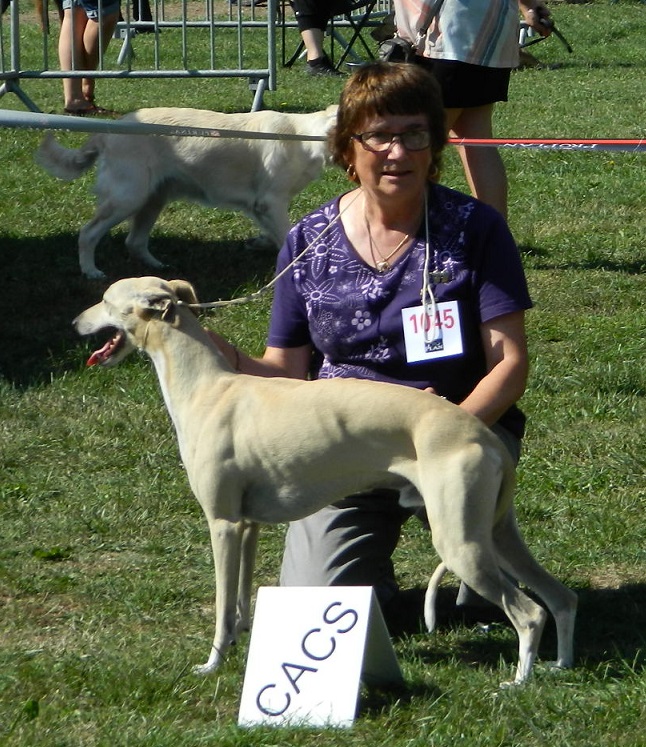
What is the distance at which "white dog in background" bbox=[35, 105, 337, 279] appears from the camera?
22.9ft

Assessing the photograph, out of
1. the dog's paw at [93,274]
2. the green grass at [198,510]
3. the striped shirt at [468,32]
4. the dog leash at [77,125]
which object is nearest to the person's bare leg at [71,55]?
the green grass at [198,510]

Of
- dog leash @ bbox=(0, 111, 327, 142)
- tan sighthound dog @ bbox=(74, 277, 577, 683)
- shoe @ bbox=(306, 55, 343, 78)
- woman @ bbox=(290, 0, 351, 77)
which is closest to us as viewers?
tan sighthound dog @ bbox=(74, 277, 577, 683)

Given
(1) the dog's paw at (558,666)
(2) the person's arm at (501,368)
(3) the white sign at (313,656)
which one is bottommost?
(1) the dog's paw at (558,666)

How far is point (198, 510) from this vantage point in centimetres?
445

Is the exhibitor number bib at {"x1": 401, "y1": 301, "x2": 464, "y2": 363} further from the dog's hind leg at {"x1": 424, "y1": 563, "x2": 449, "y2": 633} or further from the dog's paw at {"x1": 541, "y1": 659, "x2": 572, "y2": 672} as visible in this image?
the dog's paw at {"x1": 541, "y1": 659, "x2": 572, "y2": 672}

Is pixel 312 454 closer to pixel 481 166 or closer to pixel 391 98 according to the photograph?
pixel 391 98

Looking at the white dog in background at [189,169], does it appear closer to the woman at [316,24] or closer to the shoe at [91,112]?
the shoe at [91,112]

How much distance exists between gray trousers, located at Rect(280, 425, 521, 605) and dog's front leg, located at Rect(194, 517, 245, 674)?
0.39 m

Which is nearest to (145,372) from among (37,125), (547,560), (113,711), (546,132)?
(37,125)

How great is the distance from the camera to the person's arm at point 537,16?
703 centimetres

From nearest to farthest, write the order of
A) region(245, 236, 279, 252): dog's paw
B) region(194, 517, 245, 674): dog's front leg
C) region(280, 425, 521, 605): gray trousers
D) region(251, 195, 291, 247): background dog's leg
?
1. region(194, 517, 245, 674): dog's front leg
2. region(280, 425, 521, 605): gray trousers
3. region(251, 195, 291, 247): background dog's leg
4. region(245, 236, 279, 252): dog's paw

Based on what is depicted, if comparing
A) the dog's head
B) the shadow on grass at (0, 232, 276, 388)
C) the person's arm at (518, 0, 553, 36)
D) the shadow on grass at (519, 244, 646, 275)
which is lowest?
the shadow on grass at (0, 232, 276, 388)

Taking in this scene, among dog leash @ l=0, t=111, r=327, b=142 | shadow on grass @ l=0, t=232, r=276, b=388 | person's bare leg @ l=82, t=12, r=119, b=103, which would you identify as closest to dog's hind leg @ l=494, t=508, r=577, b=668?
dog leash @ l=0, t=111, r=327, b=142

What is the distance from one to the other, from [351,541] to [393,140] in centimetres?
113
